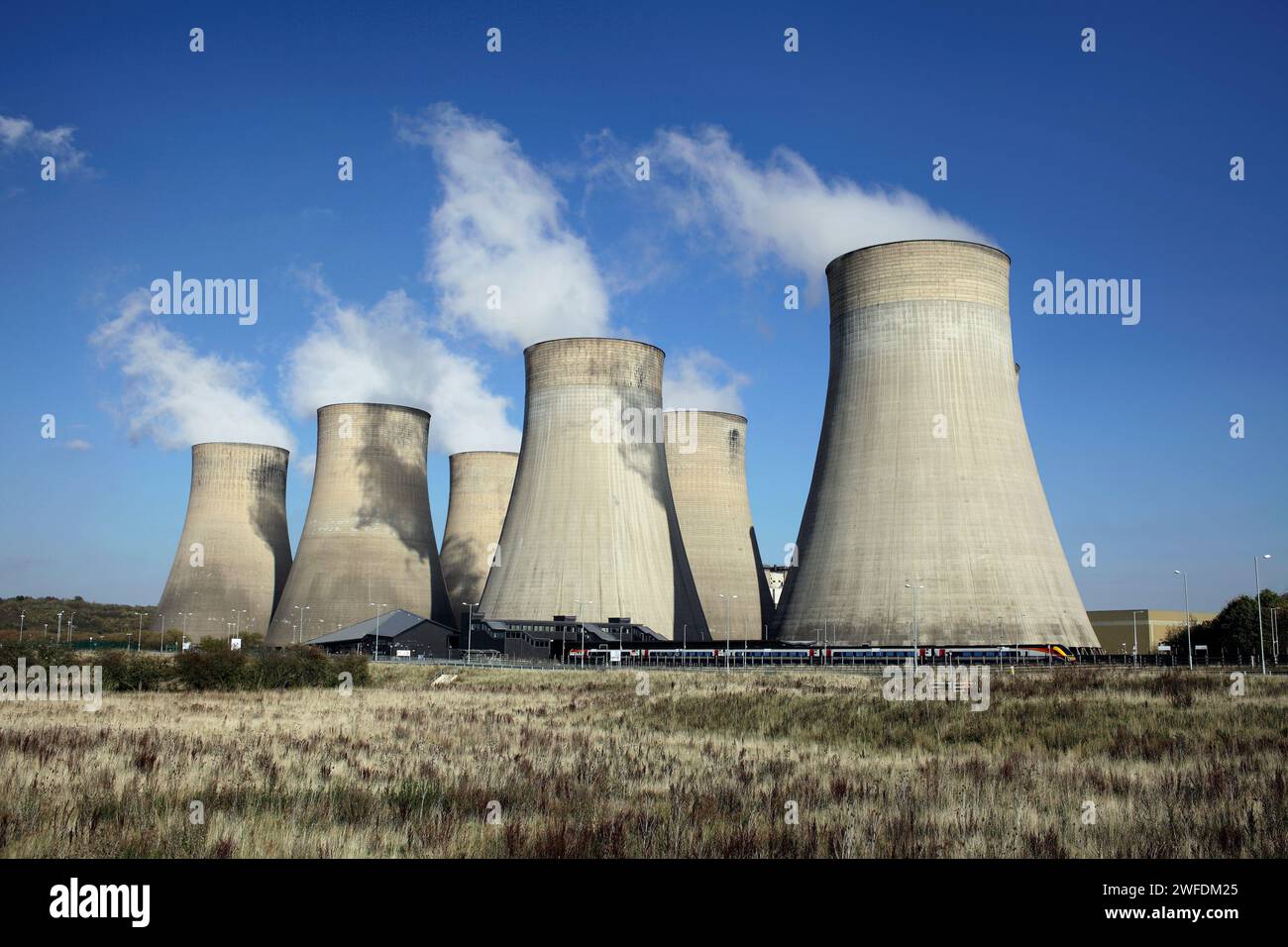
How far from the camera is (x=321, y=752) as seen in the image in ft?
38.5

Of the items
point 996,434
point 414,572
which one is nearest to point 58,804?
point 996,434

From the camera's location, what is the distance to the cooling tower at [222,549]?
52.3 meters

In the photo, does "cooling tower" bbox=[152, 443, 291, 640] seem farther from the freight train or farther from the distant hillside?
the distant hillside

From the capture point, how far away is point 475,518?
61.5m

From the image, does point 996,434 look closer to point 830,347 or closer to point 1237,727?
point 830,347

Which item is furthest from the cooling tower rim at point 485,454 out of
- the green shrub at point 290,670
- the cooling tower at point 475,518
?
the green shrub at point 290,670

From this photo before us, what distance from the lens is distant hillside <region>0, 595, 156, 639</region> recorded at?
93000 millimetres

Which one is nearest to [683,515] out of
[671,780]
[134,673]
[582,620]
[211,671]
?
[582,620]

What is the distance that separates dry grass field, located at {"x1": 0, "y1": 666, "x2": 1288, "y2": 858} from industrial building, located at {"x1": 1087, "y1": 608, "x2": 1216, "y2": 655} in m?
50.1

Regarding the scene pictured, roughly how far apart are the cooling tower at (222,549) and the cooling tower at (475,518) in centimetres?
1065

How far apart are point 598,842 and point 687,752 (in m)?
5.80

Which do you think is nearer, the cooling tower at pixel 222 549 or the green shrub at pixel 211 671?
the green shrub at pixel 211 671

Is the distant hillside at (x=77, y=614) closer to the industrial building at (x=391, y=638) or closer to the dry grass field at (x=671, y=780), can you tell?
the industrial building at (x=391, y=638)

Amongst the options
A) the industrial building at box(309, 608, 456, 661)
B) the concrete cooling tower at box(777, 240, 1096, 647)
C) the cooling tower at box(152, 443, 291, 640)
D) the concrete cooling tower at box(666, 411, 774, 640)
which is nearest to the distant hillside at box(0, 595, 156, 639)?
the cooling tower at box(152, 443, 291, 640)
